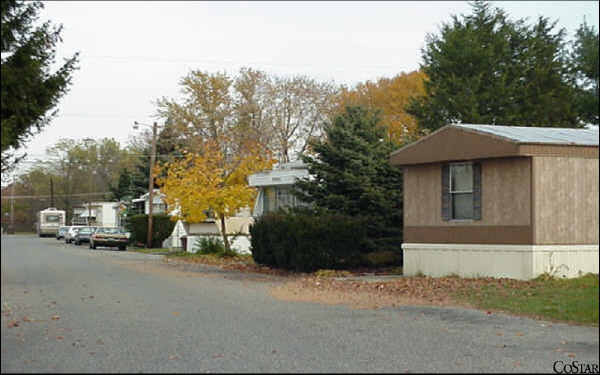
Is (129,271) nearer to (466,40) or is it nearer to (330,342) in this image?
(330,342)

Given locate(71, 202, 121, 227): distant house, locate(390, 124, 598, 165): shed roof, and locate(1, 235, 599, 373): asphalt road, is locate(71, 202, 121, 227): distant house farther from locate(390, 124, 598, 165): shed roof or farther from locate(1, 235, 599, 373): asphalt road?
locate(1, 235, 599, 373): asphalt road

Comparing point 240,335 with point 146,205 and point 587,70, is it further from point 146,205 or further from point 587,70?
point 146,205

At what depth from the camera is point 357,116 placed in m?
27.3

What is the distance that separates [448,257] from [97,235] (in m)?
26.6

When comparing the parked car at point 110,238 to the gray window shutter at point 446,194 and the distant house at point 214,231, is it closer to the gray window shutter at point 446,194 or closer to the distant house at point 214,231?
the distant house at point 214,231

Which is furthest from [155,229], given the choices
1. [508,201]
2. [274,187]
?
[508,201]

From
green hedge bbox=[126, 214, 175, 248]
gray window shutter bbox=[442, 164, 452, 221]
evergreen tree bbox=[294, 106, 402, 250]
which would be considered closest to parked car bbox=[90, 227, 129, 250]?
green hedge bbox=[126, 214, 175, 248]

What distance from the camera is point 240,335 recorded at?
11.1m

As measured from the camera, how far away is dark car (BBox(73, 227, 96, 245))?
40.4 m

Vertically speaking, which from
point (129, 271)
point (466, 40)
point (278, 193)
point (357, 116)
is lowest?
point (129, 271)

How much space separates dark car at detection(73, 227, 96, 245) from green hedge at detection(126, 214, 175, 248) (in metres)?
6.35

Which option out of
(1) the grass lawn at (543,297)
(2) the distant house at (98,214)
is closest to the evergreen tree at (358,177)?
(1) the grass lawn at (543,297)

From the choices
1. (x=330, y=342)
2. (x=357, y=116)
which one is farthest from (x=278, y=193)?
(x=330, y=342)

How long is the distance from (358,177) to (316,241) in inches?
126
